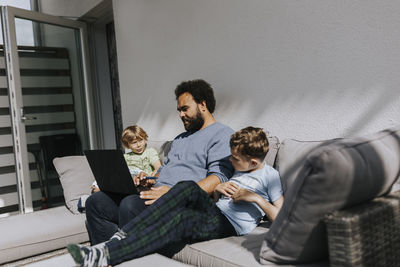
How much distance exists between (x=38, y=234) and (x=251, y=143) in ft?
4.51

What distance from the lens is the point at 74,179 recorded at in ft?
9.00

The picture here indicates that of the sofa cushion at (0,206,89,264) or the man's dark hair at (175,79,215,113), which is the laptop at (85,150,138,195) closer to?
the sofa cushion at (0,206,89,264)

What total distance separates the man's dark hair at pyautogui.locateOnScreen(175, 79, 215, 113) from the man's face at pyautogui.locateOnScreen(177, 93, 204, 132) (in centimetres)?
4

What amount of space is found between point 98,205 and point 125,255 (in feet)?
2.44

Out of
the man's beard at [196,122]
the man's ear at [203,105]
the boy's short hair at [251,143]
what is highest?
the man's ear at [203,105]

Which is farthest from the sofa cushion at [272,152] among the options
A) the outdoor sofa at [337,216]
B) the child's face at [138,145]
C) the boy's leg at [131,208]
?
the child's face at [138,145]

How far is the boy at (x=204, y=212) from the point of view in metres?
1.45

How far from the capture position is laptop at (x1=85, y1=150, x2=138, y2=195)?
6.15 ft

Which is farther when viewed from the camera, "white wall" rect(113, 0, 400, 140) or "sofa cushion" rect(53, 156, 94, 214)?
"sofa cushion" rect(53, 156, 94, 214)

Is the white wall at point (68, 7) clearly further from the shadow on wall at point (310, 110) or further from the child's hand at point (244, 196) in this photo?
the child's hand at point (244, 196)

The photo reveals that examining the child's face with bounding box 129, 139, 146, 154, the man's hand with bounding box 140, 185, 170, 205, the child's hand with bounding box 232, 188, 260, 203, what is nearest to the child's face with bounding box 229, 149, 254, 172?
the child's hand with bounding box 232, 188, 260, 203

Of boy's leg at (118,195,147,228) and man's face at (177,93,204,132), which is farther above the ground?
man's face at (177,93,204,132)

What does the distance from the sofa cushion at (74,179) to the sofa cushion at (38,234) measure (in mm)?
177

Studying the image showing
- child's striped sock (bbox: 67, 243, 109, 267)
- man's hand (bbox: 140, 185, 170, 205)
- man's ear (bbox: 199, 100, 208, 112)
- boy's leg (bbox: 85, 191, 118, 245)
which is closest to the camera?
child's striped sock (bbox: 67, 243, 109, 267)
